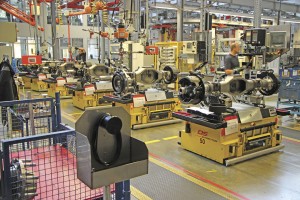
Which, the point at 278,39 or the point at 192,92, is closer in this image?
the point at 192,92

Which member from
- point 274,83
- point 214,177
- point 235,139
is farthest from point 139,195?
point 274,83

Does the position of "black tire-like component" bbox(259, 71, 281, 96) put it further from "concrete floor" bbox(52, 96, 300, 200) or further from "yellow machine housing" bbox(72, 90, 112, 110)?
"yellow machine housing" bbox(72, 90, 112, 110)

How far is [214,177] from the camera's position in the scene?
388 cm

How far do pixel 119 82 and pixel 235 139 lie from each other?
8.87 ft

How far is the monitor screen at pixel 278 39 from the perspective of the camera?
17.3ft

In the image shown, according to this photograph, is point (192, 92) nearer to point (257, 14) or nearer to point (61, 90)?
point (257, 14)

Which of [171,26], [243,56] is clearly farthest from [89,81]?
[171,26]

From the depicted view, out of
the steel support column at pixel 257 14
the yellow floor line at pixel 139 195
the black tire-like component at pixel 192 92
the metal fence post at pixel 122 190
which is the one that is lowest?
the yellow floor line at pixel 139 195

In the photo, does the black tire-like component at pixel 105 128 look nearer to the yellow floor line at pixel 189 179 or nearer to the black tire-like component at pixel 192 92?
the yellow floor line at pixel 189 179

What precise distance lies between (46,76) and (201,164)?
871cm

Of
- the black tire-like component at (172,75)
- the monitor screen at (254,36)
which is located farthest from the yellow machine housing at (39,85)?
the monitor screen at (254,36)

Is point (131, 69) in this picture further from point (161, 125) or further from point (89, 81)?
point (89, 81)

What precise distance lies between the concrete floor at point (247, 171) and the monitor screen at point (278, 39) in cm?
178

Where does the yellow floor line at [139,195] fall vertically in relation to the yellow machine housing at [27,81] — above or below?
below
